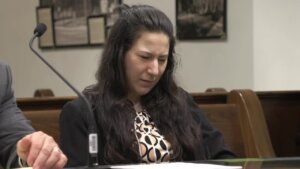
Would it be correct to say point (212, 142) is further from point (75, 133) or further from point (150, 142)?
point (75, 133)

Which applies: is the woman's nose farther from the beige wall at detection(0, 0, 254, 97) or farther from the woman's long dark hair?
the beige wall at detection(0, 0, 254, 97)

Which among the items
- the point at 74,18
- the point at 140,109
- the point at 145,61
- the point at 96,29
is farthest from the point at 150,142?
the point at 74,18

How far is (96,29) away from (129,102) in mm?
3826

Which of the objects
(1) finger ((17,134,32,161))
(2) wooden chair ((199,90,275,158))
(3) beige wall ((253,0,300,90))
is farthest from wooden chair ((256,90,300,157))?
(1) finger ((17,134,32,161))

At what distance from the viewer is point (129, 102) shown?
7.12ft

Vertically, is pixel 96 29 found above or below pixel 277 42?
above

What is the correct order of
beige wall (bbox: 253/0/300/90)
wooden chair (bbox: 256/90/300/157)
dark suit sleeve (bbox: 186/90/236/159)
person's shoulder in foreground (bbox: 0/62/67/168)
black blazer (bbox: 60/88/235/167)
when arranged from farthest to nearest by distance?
beige wall (bbox: 253/0/300/90)
wooden chair (bbox: 256/90/300/157)
dark suit sleeve (bbox: 186/90/236/159)
black blazer (bbox: 60/88/235/167)
person's shoulder in foreground (bbox: 0/62/67/168)

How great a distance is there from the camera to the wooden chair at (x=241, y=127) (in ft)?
8.33

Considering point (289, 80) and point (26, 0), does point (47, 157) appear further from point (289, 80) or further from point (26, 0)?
point (26, 0)

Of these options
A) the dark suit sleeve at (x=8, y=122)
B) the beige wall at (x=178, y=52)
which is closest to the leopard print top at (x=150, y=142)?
the dark suit sleeve at (x=8, y=122)

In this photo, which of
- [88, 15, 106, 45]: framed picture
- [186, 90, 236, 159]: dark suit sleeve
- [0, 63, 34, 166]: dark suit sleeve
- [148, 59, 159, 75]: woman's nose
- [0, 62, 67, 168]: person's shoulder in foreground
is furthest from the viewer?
[88, 15, 106, 45]: framed picture

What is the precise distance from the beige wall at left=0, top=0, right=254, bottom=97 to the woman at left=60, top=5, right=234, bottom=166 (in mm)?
1801

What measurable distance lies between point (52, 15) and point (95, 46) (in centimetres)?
66

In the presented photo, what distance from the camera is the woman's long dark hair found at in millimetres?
2074
